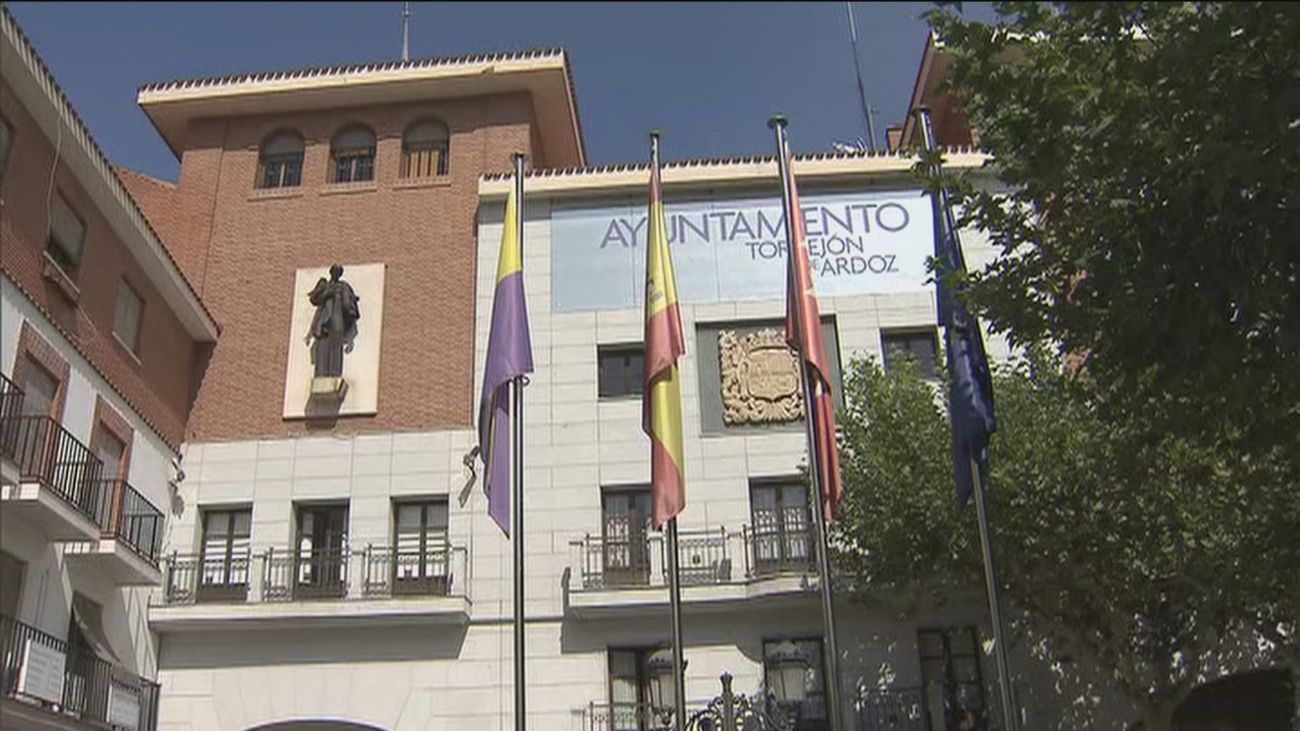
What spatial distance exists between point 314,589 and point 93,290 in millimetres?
5878

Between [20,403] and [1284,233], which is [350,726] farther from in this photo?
[1284,233]

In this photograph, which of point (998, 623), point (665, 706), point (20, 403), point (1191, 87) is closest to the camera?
point (1191, 87)

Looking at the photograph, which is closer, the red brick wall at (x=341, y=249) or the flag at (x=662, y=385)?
the flag at (x=662, y=385)

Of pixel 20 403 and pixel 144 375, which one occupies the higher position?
pixel 144 375

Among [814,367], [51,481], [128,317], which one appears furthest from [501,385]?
[128,317]

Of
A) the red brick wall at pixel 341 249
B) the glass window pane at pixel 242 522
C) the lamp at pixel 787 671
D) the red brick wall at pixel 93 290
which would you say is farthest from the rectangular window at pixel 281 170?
the lamp at pixel 787 671

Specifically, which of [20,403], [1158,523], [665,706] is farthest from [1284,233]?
[20,403]

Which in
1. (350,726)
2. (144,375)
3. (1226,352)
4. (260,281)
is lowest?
(350,726)

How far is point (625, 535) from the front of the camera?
20531 mm

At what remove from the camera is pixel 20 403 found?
15.4 m

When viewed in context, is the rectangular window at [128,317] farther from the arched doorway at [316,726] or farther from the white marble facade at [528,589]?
the arched doorway at [316,726]

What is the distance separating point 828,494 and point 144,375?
12108 millimetres

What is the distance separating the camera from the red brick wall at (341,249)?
21.8 meters

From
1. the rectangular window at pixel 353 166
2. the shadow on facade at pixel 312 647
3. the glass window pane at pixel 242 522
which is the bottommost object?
the shadow on facade at pixel 312 647
